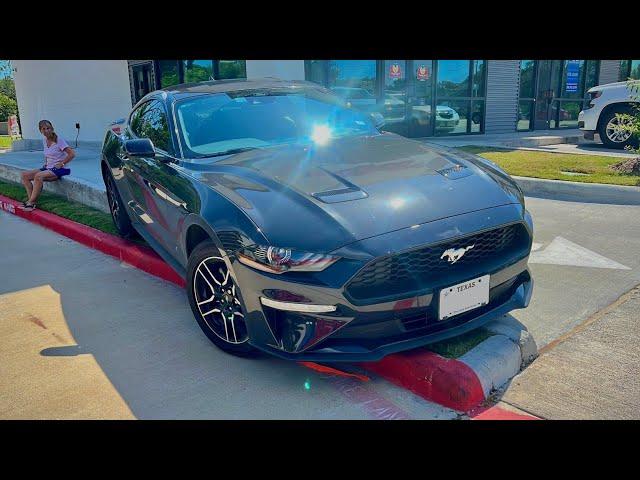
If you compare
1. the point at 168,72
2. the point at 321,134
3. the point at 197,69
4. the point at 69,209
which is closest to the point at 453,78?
the point at 197,69

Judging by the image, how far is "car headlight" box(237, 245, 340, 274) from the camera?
2.56m

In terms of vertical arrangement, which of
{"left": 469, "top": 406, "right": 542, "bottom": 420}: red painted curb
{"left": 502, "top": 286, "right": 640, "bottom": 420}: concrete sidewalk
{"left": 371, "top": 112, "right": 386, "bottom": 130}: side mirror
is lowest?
{"left": 469, "top": 406, "right": 542, "bottom": 420}: red painted curb

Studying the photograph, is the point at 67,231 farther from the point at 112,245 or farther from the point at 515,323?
the point at 515,323

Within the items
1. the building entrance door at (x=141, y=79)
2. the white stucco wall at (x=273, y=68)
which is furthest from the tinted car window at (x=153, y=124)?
the building entrance door at (x=141, y=79)

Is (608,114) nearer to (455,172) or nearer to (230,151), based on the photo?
(455,172)

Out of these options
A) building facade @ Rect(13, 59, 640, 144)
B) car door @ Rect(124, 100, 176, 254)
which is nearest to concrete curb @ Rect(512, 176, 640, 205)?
car door @ Rect(124, 100, 176, 254)

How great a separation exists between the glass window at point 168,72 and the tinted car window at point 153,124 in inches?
325

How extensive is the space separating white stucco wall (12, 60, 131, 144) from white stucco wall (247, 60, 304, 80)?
11.8 ft

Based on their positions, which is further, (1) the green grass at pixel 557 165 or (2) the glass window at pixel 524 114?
(2) the glass window at pixel 524 114

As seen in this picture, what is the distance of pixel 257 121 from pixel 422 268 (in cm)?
193

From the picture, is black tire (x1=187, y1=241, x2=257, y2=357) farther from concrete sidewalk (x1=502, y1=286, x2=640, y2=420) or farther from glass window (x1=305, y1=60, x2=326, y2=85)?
glass window (x1=305, y1=60, x2=326, y2=85)

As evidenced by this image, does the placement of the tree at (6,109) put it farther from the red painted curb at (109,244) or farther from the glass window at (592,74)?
the glass window at (592,74)

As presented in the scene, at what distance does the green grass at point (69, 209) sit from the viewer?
20.4 ft

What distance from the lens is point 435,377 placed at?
2.72 meters
